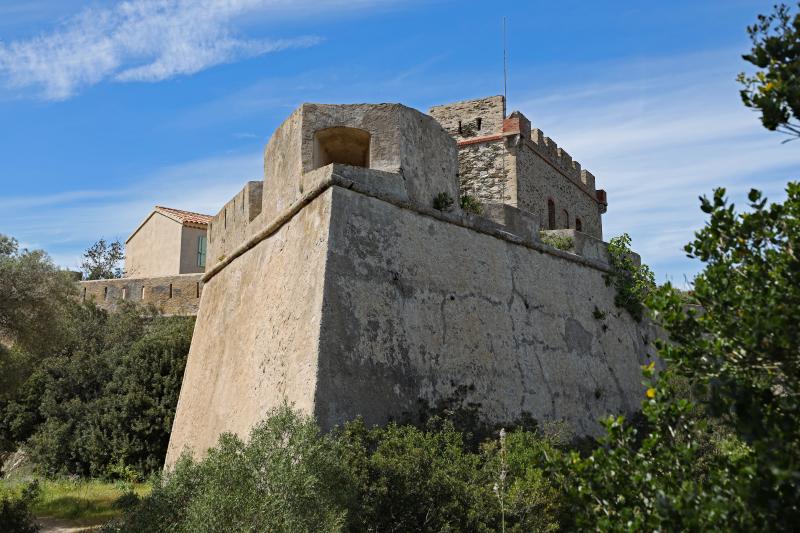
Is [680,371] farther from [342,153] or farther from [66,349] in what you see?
[66,349]

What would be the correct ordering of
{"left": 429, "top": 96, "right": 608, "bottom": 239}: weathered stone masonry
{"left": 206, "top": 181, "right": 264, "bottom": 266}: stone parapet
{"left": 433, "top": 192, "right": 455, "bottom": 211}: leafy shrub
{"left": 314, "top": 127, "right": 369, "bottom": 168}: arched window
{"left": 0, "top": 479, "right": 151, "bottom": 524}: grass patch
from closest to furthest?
1. {"left": 314, "top": 127, "right": 369, "bottom": 168}: arched window
2. {"left": 433, "top": 192, "right": 455, "bottom": 211}: leafy shrub
3. {"left": 206, "top": 181, "right": 264, "bottom": 266}: stone parapet
4. {"left": 0, "top": 479, "right": 151, "bottom": 524}: grass patch
5. {"left": 429, "top": 96, "right": 608, "bottom": 239}: weathered stone masonry

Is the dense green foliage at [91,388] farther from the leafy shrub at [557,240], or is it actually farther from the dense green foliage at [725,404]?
the dense green foliage at [725,404]

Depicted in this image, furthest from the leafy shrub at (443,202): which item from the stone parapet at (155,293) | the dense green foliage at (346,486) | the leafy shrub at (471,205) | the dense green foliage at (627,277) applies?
the stone parapet at (155,293)

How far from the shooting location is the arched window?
7.85 meters

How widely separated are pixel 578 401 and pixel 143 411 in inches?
348

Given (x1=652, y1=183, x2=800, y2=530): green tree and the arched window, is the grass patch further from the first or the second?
(x1=652, y1=183, x2=800, y2=530): green tree

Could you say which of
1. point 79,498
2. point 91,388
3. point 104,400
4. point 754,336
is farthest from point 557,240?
point 91,388

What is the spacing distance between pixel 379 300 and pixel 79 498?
701 centimetres

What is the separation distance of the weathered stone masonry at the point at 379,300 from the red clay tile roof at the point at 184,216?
11477 mm

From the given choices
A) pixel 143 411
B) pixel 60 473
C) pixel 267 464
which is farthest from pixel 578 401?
pixel 60 473

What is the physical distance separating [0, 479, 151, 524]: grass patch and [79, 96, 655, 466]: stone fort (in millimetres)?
1327

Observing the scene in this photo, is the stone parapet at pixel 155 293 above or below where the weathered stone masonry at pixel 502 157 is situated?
below

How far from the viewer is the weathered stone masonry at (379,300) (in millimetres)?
6762

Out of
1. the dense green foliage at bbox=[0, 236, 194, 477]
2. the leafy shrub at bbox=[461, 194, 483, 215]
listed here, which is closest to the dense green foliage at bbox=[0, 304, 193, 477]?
the dense green foliage at bbox=[0, 236, 194, 477]
